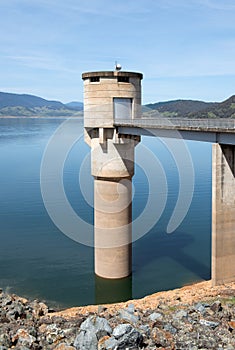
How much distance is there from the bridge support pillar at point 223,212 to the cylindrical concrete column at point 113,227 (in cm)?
693

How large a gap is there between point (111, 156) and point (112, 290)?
775 centimetres

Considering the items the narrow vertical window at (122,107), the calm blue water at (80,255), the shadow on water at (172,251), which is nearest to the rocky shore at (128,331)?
the calm blue water at (80,255)

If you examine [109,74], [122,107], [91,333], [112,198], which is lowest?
[91,333]

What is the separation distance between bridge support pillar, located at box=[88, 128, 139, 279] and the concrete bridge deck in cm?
109

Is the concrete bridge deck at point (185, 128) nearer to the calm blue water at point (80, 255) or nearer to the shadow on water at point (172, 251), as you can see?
the calm blue water at point (80, 255)

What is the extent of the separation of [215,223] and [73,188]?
32.1 metres

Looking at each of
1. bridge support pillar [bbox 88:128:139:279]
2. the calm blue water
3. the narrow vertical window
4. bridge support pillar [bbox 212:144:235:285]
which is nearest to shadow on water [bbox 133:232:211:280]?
the calm blue water

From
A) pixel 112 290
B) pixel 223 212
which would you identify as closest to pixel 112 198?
pixel 112 290

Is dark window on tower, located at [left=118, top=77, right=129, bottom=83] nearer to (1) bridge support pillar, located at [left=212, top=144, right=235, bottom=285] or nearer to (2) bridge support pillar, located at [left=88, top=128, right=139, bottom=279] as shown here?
(2) bridge support pillar, located at [left=88, top=128, right=139, bottom=279]

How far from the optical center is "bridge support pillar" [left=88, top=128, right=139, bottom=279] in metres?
25.5

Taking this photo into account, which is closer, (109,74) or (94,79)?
(109,74)

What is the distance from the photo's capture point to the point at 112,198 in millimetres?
25719

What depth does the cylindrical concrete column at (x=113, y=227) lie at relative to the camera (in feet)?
84.5

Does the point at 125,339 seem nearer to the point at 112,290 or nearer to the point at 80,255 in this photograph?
the point at 112,290
